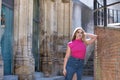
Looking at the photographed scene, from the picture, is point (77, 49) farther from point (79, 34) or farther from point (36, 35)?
point (36, 35)

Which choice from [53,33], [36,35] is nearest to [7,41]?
[36,35]

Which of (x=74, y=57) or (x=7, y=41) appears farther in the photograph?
(x=7, y=41)

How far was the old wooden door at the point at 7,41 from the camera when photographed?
9633mm

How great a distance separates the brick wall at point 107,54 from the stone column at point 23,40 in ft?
16.8

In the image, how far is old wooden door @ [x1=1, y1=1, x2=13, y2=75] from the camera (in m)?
9.63

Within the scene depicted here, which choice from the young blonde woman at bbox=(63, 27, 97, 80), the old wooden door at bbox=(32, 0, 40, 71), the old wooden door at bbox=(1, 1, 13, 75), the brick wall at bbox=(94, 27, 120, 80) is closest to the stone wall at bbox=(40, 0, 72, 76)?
the old wooden door at bbox=(32, 0, 40, 71)

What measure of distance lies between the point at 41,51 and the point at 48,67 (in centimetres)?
68

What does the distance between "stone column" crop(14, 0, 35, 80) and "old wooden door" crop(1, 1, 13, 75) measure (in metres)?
0.16

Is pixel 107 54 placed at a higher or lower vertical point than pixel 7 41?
lower

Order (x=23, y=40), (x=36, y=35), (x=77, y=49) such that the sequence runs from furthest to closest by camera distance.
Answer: (x=36, y=35)
(x=23, y=40)
(x=77, y=49)

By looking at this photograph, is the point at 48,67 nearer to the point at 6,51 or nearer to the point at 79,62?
the point at 6,51

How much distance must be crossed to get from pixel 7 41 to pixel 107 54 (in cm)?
570

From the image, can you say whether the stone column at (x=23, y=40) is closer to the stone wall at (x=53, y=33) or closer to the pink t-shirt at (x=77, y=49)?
the stone wall at (x=53, y=33)

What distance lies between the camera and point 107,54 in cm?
451
